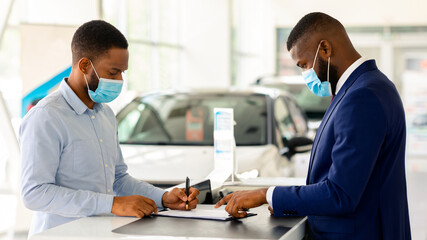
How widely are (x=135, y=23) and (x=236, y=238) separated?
811 cm

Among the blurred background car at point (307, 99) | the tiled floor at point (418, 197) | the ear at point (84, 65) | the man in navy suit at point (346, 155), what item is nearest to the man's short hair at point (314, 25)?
the man in navy suit at point (346, 155)

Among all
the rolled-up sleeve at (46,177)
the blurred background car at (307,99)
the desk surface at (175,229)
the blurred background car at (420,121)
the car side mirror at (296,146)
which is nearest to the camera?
the desk surface at (175,229)

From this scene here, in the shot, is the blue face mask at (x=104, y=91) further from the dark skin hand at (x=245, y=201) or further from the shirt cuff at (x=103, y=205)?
the dark skin hand at (x=245, y=201)

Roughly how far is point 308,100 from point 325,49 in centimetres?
795

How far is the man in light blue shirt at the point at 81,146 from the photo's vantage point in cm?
254

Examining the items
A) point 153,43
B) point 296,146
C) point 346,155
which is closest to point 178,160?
point 296,146

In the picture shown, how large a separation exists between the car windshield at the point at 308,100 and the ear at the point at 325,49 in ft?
25.6

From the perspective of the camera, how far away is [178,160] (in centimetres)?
501

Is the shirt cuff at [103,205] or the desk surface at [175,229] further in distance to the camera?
the shirt cuff at [103,205]

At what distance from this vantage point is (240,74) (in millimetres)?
16359

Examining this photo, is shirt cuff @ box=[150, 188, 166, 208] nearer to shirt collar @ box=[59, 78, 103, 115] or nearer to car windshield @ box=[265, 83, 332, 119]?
shirt collar @ box=[59, 78, 103, 115]

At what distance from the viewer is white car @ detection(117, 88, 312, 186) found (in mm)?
4922

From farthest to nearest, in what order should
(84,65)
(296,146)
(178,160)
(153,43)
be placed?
1. (153,43)
2. (296,146)
3. (178,160)
4. (84,65)

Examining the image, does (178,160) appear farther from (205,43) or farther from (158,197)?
(205,43)
